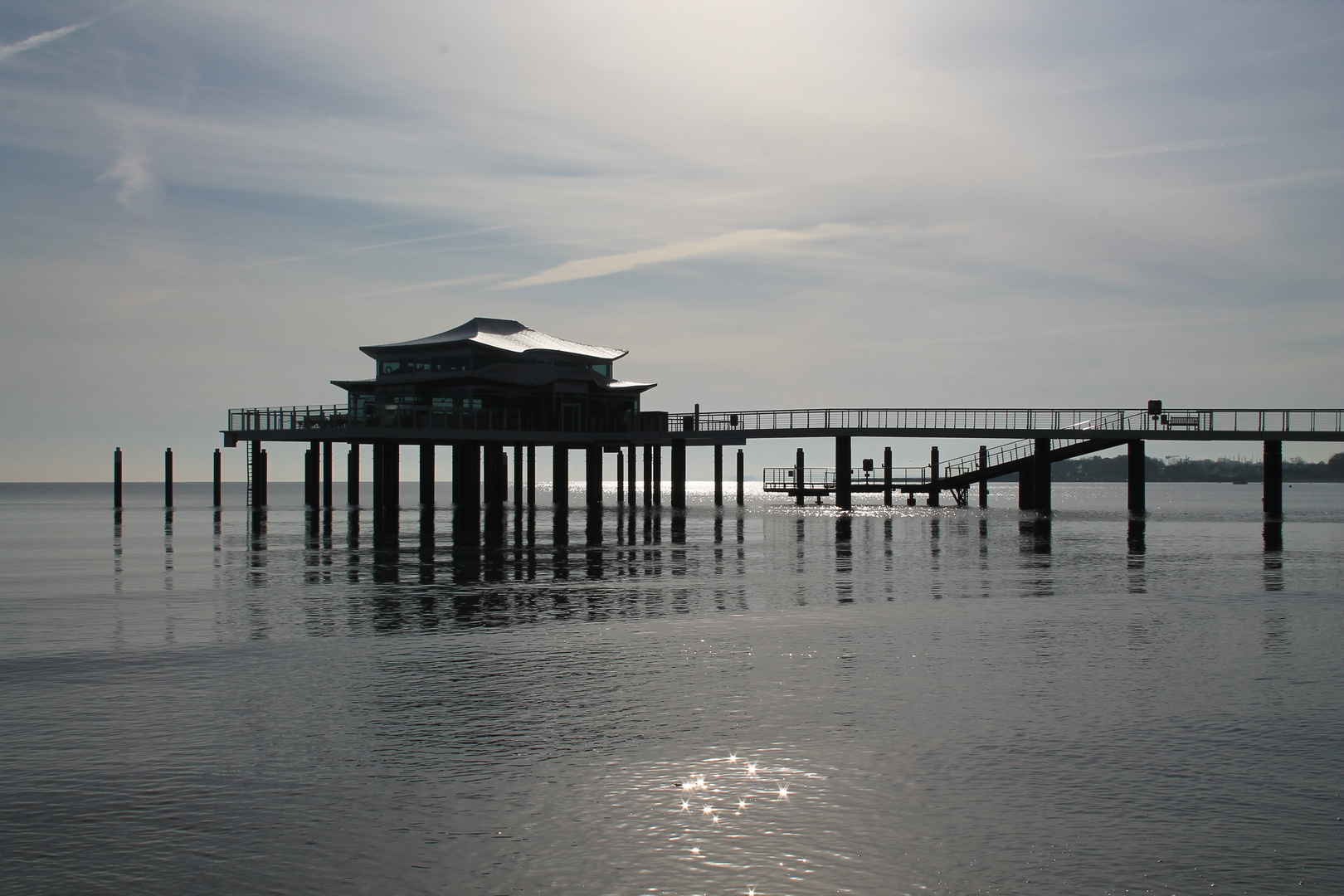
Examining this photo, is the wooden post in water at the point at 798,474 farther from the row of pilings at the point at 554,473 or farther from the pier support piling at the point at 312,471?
the pier support piling at the point at 312,471

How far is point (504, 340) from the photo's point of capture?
2520 inches

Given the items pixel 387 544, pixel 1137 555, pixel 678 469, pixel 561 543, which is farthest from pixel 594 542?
pixel 678 469

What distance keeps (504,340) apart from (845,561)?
34.6 meters

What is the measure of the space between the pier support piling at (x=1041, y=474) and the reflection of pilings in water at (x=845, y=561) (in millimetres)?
13674

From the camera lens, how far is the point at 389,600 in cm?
2455

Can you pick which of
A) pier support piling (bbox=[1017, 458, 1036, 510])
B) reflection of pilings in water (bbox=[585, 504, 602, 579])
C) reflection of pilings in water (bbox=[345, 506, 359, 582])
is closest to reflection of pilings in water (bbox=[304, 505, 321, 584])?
reflection of pilings in water (bbox=[345, 506, 359, 582])

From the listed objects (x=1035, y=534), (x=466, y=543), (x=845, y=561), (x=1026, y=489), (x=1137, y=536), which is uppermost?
(x=1026, y=489)

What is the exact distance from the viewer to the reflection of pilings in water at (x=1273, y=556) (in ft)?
93.5

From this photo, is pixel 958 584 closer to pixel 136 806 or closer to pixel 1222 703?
pixel 1222 703

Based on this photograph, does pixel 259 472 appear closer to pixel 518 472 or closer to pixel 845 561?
pixel 518 472

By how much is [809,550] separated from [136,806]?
98.3 feet

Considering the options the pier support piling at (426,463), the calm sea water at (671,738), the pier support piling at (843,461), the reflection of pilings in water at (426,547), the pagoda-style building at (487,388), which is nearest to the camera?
the calm sea water at (671,738)

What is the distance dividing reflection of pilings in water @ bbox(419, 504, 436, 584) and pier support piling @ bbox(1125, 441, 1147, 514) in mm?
39302

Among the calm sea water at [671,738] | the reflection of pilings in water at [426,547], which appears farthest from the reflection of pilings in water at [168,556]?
the reflection of pilings in water at [426,547]
